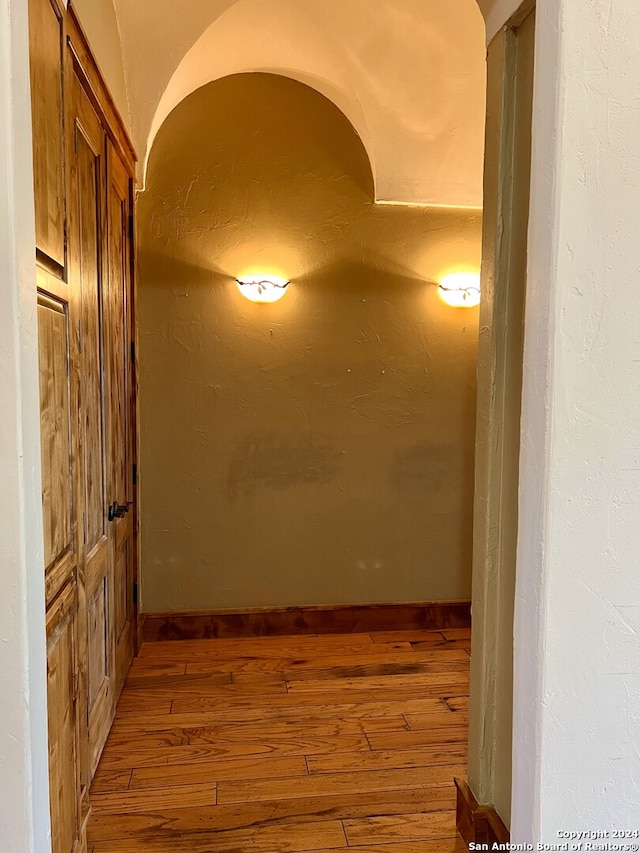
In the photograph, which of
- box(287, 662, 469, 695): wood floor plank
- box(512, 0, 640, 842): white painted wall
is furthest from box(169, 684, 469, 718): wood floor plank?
box(512, 0, 640, 842): white painted wall

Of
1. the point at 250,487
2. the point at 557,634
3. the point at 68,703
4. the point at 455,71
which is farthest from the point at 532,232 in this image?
the point at 250,487

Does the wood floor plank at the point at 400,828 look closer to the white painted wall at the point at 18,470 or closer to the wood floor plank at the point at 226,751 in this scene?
the wood floor plank at the point at 226,751

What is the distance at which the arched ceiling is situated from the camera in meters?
2.51

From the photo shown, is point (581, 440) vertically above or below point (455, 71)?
below

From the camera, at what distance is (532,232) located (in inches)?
44.8

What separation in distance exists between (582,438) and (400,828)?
1484 millimetres

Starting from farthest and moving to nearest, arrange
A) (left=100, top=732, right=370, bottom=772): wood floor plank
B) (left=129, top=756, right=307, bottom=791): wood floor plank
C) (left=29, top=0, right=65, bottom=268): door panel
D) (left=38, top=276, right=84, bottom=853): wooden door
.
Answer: (left=100, top=732, right=370, bottom=772): wood floor plank < (left=129, top=756, right=307, bottom=791): wood floor plank < (left=38, top=276, right=84, bottom=853): wooden door < (left=29, top=0, right=65, bottom=268): door panel

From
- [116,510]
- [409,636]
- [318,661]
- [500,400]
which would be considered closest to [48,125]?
[500,400]

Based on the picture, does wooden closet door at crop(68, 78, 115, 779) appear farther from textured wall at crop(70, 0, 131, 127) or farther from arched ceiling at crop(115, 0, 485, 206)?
arched ceiling at crop(115, 0, 485, 206)

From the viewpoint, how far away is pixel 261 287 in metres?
3.07

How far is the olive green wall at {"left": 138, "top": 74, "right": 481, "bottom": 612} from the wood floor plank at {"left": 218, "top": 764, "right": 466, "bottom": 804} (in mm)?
1246

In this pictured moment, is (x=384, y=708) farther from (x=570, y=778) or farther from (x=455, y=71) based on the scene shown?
(x=455, y=71)

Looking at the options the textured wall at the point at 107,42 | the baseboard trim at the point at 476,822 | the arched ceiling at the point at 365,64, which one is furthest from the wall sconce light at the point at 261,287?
the baseboard trim at the point at 476,822

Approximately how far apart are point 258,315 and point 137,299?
25.0 inches
